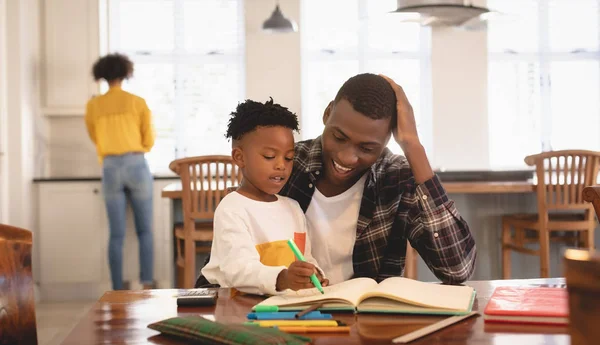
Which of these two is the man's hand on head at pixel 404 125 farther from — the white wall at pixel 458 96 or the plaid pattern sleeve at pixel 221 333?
the white wall at pixel 458 96

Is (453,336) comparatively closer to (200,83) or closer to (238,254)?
(238,254)

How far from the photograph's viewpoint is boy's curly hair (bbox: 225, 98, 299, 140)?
156cm

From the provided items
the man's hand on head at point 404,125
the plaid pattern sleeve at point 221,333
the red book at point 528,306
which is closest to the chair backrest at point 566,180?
the man's hand on head at point 404,125

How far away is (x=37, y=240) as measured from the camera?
5.40 meters

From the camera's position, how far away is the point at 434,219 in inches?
61.9

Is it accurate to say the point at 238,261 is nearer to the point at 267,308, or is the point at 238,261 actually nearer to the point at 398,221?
the point at 267,308

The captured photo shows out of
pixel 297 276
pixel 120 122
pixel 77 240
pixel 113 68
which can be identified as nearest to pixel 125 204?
pixel 120 122

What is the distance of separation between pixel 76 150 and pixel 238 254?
15.3 ft

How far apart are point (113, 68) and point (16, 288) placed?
398 centimetres

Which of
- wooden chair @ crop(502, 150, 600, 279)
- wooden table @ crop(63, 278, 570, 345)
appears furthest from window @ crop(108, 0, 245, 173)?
wooden table @ crop(63, 278, 570, 345)

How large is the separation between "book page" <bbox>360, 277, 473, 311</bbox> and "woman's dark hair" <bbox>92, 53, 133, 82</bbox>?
3892 millimetres

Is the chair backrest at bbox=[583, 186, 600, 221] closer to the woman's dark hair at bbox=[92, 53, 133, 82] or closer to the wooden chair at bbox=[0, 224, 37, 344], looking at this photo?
the wooden chair at bbox=[0, 224, 37, 344]

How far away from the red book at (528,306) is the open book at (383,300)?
0.04 m

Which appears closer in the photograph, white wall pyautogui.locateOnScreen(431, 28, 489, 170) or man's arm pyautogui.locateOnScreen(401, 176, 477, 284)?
man's arm pyautogui.locateOnScreen(401, 176, 477, 284)
